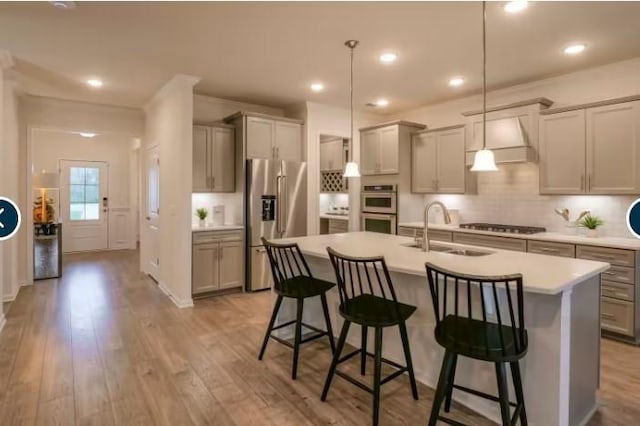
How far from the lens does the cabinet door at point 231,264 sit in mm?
4898

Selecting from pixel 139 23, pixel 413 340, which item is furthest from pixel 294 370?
pixel 139 23

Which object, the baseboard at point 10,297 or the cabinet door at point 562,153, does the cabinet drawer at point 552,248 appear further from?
the baseboard at point 10,297

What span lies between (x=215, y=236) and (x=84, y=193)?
209 inches

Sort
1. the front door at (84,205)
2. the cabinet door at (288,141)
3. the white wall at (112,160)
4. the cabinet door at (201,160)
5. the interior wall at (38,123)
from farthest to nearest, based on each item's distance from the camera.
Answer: the front door at (84,205) < the white wall at (112,160) < the cabinet door at (288,141) < the interior wall at (38,123) < the cabinet door at (201,160)

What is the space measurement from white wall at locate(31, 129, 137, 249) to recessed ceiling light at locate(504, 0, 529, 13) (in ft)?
25.6

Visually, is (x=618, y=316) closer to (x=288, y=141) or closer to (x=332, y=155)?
(x=288, y=141)

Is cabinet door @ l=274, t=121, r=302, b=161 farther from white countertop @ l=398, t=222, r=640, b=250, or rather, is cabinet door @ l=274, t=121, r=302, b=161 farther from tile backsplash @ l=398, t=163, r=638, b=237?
white countertop @ l=398, t=222, r=640, b=250

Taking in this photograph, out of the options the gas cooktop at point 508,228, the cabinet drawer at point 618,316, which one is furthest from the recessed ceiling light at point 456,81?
the cabinet drawer at point 618,316

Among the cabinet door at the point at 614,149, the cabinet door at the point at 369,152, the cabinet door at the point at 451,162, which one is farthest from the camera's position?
the cabinet door at the point at 369,152

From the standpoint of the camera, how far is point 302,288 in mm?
2869

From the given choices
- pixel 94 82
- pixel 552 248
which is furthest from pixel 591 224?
pixel 94 82

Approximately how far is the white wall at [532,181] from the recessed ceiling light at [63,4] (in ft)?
14.5

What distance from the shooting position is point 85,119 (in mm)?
5543

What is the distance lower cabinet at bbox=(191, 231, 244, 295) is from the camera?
4699 mm
